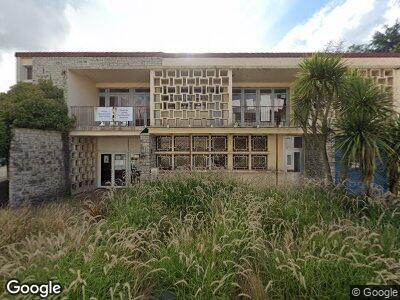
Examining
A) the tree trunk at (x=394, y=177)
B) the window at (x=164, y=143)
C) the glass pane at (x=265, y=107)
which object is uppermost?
the glass pane at (x=265, y=107)

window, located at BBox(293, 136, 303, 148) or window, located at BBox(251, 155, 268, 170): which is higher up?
window, located at BBox(293, 136, 303, 148)

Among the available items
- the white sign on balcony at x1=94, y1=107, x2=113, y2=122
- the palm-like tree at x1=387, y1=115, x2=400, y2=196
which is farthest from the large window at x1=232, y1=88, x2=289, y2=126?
the palm-like tree at x1=387, y1=115, x2=400, y2=196

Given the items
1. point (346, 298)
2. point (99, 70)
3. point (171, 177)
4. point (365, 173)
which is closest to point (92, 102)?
point (99, 70)

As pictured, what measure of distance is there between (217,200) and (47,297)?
3943 millimetres

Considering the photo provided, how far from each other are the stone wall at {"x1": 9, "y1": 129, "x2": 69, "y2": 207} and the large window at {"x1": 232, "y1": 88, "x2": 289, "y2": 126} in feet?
33.0

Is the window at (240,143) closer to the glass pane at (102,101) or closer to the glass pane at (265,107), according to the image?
the glass pane at (265,107)

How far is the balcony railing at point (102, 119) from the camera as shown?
14.2 metres

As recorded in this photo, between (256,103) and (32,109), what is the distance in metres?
12.2

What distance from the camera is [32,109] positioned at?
40.4ft

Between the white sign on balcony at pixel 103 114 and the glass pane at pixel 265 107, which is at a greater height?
the glass pane at pixel 265 107

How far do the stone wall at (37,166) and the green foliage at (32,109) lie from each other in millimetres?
364

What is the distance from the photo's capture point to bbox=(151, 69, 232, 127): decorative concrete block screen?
14.5m

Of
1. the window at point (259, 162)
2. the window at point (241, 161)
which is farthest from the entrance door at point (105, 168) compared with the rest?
the window at point (259, 162)

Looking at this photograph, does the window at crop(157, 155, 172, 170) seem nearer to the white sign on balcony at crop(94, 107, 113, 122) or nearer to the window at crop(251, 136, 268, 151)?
the white sign on balcony at crop(94, 107, 113, 122)
